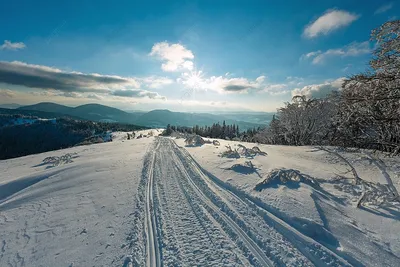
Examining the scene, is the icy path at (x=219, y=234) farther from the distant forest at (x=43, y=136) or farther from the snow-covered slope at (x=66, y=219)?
the distant forest at (x=43, y=136)

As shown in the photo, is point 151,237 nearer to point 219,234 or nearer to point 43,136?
point 219,234

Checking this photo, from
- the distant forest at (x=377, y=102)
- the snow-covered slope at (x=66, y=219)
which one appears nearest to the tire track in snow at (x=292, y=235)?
the snow-covered slope at (x=66, y=219)

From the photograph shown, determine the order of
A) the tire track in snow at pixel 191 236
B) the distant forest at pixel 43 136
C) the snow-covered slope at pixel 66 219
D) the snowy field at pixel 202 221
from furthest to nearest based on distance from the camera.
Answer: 1. the distant forest at pixel 43 136
2. the snow-covered slope at pixel 66 219
3. the snowy field at pixel 202 221
4. the tire track in snow at pixel 191 236

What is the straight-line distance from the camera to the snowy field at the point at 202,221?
4148 mm

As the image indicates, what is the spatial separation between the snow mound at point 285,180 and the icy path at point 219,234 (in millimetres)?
1415

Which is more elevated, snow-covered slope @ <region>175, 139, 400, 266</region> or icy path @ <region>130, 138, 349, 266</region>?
snow-covered slope @ <region>175, 139, 400, 266</region>

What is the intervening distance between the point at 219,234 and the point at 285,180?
4.58 metres

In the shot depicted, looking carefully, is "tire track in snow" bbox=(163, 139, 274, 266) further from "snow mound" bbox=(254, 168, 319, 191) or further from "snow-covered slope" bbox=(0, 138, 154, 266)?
"snow-covered slope" bbox=(0, 138, 154, 266)

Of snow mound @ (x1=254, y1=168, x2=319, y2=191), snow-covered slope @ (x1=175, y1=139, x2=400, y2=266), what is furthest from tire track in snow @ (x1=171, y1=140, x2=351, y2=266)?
snow mound @ (x1=254, y1=168, x2=319, y2=191)

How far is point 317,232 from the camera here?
4898 millimetres

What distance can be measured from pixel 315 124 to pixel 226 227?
85.5 ft

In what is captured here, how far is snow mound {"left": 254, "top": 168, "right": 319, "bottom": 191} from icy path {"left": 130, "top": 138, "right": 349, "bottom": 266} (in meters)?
1.41

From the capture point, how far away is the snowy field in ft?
13.6

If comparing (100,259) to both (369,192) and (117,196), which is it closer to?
(117,196)
